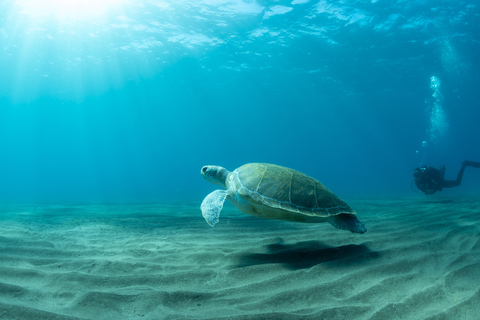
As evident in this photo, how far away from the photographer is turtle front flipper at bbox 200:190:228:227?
12.6 ft

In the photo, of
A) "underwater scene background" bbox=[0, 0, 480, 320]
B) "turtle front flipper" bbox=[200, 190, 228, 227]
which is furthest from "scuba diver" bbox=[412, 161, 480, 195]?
"turtle front flipper" bbox=[200, 190, 228, 227]

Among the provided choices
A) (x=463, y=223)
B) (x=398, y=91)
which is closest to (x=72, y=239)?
(x=463, y=223)

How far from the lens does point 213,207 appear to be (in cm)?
411

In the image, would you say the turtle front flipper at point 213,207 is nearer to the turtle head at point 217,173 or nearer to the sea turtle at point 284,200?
the sea turtle at point 284,200

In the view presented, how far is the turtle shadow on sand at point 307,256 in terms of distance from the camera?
3.24m

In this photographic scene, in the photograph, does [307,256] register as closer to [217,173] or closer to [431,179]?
[217,173]

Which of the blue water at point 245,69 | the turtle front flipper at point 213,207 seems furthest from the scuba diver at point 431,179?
the turtle front flipper at point 213,207

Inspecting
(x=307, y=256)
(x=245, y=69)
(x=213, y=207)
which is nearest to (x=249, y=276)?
(x=307, y=256)

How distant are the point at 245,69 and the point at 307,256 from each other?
36.6 meters

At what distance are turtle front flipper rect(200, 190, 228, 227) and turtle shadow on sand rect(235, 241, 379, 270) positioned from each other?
0.68 meters

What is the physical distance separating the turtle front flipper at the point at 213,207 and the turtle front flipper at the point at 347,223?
1.73m

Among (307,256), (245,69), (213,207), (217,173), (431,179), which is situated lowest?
(307,256)

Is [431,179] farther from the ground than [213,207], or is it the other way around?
[213,207]

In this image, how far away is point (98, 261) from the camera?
3.39 m
